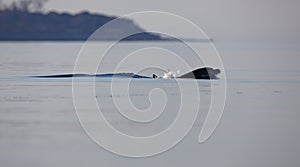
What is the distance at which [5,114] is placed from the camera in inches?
281

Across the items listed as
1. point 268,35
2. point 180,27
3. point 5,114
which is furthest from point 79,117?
point 268,35

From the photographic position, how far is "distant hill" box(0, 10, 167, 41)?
8.39 metres

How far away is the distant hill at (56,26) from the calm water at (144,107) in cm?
16

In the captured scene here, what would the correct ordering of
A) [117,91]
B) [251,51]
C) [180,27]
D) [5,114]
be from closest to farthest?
[5,114], [117,91], [180,27], [251,51]

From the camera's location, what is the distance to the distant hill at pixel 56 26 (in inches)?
330

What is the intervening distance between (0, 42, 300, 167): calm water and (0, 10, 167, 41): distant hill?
0.51ft

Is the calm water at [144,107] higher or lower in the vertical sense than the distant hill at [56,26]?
lower

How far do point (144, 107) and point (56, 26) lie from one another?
6.41 ft

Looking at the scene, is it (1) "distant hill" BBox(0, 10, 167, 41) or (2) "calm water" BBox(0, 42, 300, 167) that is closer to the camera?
(2) "calm water" BBox(0, 42, 300, 167)

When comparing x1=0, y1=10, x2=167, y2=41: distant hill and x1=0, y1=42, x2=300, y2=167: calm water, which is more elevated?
x1=0, y1=10, x2=167, y2=41: distant hill

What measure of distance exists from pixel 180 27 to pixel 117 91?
3.84 feet

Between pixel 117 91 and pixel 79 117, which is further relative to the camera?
pixel 117 91

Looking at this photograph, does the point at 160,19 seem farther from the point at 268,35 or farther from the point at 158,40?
the point at 268,35

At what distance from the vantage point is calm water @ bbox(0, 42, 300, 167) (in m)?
Result: 6.48
